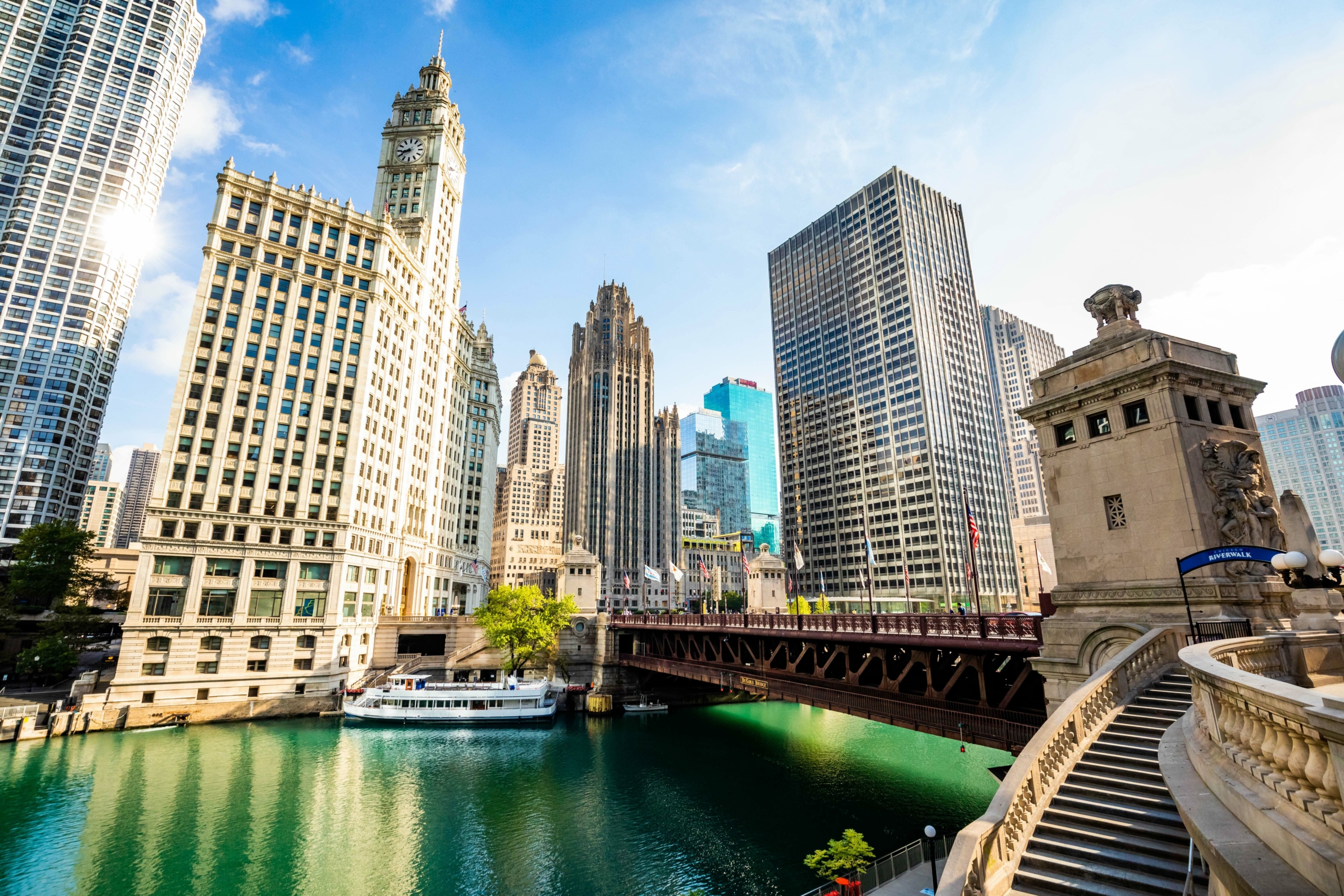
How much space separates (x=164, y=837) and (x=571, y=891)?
68.5 feet

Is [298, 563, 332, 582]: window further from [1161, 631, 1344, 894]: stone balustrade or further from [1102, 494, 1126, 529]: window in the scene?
[1161, 631, 1344, 894]: stone balustrade

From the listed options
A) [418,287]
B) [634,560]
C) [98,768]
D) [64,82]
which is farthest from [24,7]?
[634,560]

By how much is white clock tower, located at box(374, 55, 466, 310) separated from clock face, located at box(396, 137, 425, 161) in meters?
0.08

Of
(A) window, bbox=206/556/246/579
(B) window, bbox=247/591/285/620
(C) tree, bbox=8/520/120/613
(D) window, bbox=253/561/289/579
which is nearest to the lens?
(A) window, bbox=206/556/246/579

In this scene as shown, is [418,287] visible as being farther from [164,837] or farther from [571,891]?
[571,891]

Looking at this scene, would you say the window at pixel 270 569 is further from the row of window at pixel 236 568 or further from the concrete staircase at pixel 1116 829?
the concrete staircase at pixel 1116 829

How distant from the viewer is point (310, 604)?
206ft

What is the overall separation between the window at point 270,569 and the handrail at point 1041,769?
67.8 metres

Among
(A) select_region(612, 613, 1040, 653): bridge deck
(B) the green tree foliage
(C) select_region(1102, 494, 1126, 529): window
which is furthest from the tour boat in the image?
(C) select_region(1102, 494, 1126, 529): window

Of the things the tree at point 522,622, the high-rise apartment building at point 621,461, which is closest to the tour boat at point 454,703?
the tree at point 522,622

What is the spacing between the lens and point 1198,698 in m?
11.6

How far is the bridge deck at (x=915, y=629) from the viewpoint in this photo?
23.4 m

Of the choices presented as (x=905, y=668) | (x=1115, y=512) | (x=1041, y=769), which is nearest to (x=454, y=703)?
(x=905, y=668)

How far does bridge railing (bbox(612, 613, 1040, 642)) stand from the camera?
23906 mm
